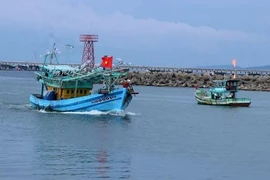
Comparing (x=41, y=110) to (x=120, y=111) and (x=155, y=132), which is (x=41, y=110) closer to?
(x=120, y=111)

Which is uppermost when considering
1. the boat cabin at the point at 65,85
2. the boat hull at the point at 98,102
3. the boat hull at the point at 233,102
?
the boat cabin at the point at 65,85

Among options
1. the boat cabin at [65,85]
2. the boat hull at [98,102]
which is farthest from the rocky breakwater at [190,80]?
the boat hull at [98,102]

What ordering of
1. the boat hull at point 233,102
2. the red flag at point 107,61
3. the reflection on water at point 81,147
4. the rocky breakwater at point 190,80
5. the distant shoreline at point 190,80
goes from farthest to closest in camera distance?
the rocky breakwater at point 190,80 < the distant shoreline at point 190,80 < the boat hull at point 233,102 < the red flag at point 107,61 < the reflection on water at point 81,147

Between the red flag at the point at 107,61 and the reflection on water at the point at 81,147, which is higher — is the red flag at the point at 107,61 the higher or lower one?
the higher one

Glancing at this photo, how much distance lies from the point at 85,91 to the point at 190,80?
7823 cm

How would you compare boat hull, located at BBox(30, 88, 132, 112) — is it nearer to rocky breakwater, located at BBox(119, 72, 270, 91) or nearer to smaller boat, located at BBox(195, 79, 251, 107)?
smaller boat, located at BBox(195, 79, 251, 107)

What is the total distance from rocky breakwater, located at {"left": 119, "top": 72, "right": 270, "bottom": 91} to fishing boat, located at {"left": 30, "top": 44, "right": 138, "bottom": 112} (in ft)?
227

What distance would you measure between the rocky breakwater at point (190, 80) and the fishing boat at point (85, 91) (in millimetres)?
69313

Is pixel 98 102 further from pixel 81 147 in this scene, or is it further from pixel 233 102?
pixel 233 102

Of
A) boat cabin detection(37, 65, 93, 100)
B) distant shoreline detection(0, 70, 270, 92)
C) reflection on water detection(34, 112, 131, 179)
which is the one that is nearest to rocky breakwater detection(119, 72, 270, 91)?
distant shoreline detection(0, 70, 270, 92)

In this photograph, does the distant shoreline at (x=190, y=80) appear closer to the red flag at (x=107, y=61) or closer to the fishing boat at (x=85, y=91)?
the fishing boat at (x=85, y=91)

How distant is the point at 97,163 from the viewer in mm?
28531

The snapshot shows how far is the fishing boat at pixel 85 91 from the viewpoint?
50.4m

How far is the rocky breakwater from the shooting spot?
4845 inches
